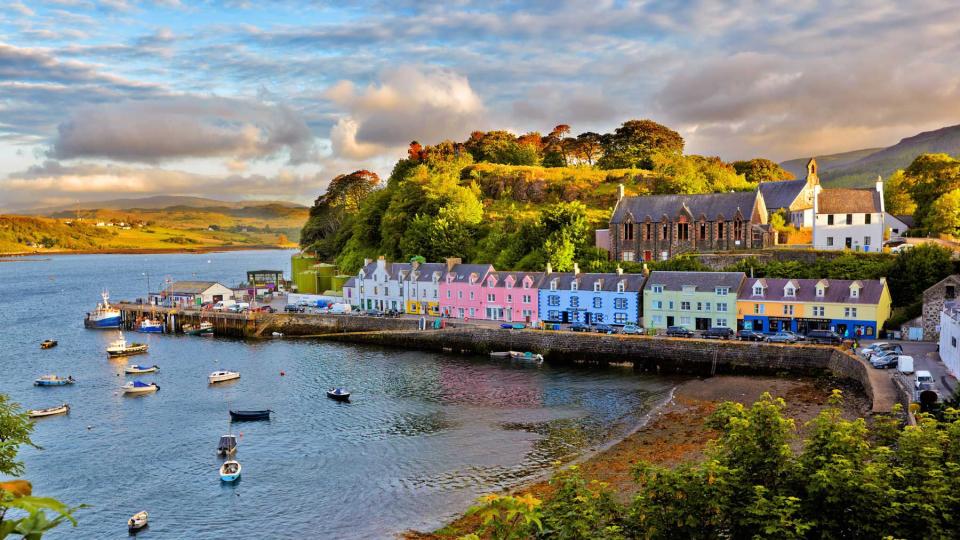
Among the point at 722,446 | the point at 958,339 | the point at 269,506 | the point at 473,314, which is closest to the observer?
the point at 722,446

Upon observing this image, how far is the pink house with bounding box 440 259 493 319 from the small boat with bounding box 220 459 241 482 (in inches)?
1586

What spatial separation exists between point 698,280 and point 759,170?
2955 inches

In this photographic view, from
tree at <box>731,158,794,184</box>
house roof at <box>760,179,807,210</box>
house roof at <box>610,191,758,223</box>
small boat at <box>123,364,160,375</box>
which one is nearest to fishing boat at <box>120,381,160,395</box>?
small boat at <box>123,364,160,375</box>

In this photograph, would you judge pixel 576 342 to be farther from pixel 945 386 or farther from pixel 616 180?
pixel 616 180

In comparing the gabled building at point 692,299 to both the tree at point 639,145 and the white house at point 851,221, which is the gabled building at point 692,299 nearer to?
the white house at point 851,221

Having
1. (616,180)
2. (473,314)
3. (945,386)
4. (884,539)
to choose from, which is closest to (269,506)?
(884,539)

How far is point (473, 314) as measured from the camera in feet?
235

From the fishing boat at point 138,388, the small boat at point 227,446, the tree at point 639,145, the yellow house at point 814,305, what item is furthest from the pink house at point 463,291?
the tree at point 639,145

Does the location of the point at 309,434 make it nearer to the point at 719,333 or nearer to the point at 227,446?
the point at 227,446

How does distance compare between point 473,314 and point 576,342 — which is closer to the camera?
point 576,342

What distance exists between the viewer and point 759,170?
12444cm

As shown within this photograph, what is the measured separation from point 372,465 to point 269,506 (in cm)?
619

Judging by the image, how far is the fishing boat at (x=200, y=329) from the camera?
264 ft

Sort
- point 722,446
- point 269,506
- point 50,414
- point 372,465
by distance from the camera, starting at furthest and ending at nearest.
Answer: point 50,414
point 372,465
point 269,506
point 722,446
